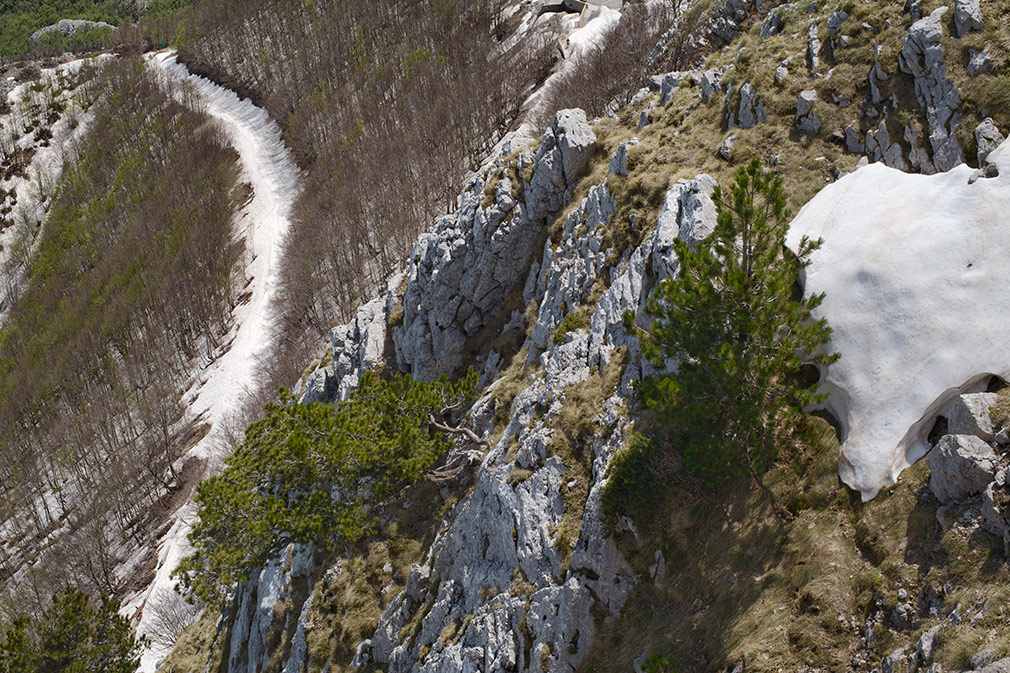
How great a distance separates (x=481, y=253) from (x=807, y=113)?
477 inches

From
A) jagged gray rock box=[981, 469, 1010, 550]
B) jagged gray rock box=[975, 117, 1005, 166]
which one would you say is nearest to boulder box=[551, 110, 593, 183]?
jagged gray rock box=[975, 117, 1005, 166]

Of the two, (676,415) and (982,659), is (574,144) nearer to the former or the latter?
(676,415)

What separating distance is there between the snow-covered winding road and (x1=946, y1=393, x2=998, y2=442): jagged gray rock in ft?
103

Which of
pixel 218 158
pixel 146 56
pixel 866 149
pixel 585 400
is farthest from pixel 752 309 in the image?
pixel 146 56

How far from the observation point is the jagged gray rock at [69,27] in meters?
150

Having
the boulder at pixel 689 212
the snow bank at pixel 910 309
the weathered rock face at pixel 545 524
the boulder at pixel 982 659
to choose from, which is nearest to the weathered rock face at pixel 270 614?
the weathered rock face at pixel 545 524

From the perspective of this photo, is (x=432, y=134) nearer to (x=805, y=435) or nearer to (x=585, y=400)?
(x=585, y=400)

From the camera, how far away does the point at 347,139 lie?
74.9 m

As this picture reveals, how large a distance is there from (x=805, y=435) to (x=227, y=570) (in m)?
16.2

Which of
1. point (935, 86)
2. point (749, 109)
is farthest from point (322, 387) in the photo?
point (935, 86)

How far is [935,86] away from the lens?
1856cm

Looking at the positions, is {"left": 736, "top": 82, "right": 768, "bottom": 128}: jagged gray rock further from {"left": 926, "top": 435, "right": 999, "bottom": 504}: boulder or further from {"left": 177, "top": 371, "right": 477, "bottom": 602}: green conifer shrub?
{"left": 926, "top": 435, "right": 999, "bottom": 504}: boulder

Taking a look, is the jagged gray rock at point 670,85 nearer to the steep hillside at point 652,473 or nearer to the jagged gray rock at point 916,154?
the steep hillside at point 652,473

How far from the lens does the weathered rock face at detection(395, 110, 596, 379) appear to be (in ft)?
84.9
